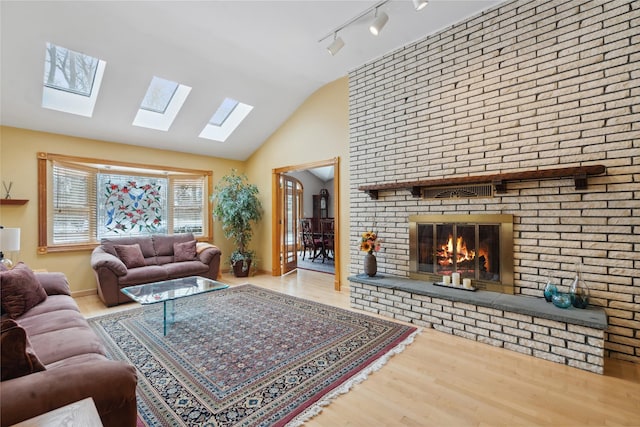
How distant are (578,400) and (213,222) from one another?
5696 mm

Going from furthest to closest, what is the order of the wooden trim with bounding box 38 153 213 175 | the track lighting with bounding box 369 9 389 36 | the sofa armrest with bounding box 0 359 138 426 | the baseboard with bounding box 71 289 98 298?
the baseboard with bounding box 71 289 98 298 → the wooden trim with bounding box 38 153 213 175 → the track lighting with bounding box 369 9 389 36 → the sofa armrest with bounding box 0 359 138 426

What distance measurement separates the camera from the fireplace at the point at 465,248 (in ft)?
9.82

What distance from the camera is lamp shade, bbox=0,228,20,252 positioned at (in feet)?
10.7

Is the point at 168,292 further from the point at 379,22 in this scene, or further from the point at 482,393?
the point at 379,22

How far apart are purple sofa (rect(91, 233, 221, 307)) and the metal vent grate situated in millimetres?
3562

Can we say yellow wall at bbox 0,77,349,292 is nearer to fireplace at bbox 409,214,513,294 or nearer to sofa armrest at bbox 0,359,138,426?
fireplace at bbox 409,214,513,294

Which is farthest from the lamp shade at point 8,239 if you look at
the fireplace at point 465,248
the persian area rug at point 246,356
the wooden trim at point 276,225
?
the fireplace at point 465,248

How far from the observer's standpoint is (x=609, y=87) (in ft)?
8.20

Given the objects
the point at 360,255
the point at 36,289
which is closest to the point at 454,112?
the point at 360,255

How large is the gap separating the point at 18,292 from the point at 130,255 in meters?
2.12

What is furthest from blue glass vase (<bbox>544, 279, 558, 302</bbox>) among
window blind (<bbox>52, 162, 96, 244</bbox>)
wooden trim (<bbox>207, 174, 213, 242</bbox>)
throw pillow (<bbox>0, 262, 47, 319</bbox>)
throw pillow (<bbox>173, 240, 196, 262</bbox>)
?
window blind (<bbox>52, 162, 96, 244</bbox>)

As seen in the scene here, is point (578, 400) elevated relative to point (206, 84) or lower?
lower

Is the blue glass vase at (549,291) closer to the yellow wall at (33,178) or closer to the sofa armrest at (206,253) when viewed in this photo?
the sofa armrest at (206,253)

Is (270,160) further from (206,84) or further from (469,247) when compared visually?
(469,247)
